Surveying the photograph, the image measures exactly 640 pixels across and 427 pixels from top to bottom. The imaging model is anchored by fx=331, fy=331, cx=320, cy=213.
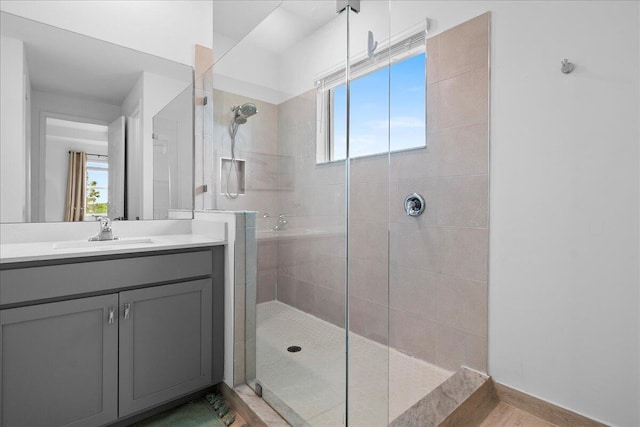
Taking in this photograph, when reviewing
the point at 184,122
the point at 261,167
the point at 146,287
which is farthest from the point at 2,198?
the point at 261,167

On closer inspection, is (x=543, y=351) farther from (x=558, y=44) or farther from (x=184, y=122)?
(x=184, y=122)

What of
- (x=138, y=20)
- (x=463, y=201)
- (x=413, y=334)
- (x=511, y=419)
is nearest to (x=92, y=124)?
(x=138, y=20)

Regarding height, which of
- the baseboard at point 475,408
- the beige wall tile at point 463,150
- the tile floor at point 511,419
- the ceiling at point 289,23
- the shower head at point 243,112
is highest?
the ceiling at point 289,23

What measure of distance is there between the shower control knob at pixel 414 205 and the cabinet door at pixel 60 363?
5.29 ft

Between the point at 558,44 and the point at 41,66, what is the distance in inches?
97.9

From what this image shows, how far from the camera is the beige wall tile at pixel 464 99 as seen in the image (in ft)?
5.78

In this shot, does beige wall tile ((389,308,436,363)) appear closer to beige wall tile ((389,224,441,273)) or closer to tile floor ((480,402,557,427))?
beige wall tile ((389,224,441,273))

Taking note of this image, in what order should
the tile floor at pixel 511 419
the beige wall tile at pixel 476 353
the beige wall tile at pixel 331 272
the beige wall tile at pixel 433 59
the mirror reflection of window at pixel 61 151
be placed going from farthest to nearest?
the beige wall tile at pixel 433 59 < the beige wall tile at pixel 476 353 < the mirror reflection of window at pixel 61 151 < the tile floor at pixel 511 419 < the beige wall tile at pixel 331 272

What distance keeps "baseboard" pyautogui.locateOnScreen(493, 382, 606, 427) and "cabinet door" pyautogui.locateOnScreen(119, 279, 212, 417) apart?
1.50 m

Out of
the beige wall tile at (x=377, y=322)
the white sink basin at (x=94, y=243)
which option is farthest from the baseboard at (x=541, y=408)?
the white sink basin at (x=94, y=243)

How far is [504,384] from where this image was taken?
1.69 meters

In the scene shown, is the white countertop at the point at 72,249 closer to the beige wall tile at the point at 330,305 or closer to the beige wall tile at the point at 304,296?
the beige wall tile at the point at 304,296

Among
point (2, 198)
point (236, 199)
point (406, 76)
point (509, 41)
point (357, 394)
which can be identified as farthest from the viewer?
point (406, 76)

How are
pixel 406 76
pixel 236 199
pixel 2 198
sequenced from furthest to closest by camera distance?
pixel 406 76, pixel 236 199, pixel 2 198
